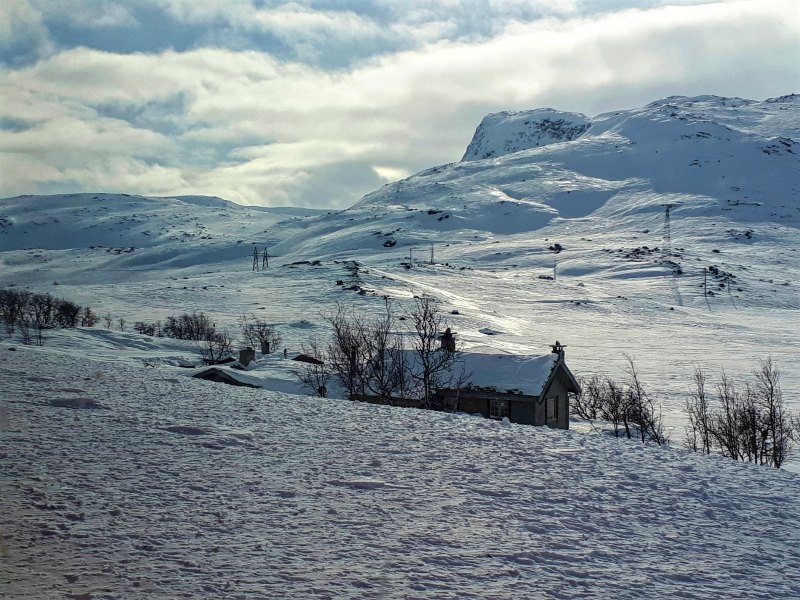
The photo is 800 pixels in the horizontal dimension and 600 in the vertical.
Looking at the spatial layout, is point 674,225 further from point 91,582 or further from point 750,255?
point 91,582

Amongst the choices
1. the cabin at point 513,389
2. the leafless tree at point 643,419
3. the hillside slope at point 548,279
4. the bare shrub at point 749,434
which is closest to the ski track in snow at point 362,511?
the bare shrub at point 749,434

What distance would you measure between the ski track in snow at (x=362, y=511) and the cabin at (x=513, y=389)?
47.2 feet

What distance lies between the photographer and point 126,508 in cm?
793

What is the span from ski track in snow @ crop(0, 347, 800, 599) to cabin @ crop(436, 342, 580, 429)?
47.2 ft

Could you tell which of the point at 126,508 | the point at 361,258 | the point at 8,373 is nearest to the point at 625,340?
the point at 8,373

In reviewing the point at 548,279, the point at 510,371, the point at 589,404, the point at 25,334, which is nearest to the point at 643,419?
the point at 589,404

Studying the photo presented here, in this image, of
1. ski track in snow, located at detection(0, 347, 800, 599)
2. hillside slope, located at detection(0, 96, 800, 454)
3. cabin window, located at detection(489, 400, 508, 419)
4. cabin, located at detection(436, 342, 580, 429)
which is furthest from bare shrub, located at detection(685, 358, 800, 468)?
ski track in snow, located at detection(0, 347, 800, 599)

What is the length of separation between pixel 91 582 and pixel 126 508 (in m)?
1.84

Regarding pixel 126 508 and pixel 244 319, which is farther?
pixel 244 319

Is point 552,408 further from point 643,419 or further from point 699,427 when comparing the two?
point 699,427

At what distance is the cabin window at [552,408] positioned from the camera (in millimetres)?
29005

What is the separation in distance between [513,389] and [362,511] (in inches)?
789

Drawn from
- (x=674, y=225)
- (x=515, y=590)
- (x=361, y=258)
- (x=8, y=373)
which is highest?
(x=674, y=225)

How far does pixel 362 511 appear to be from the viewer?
8.38 m
